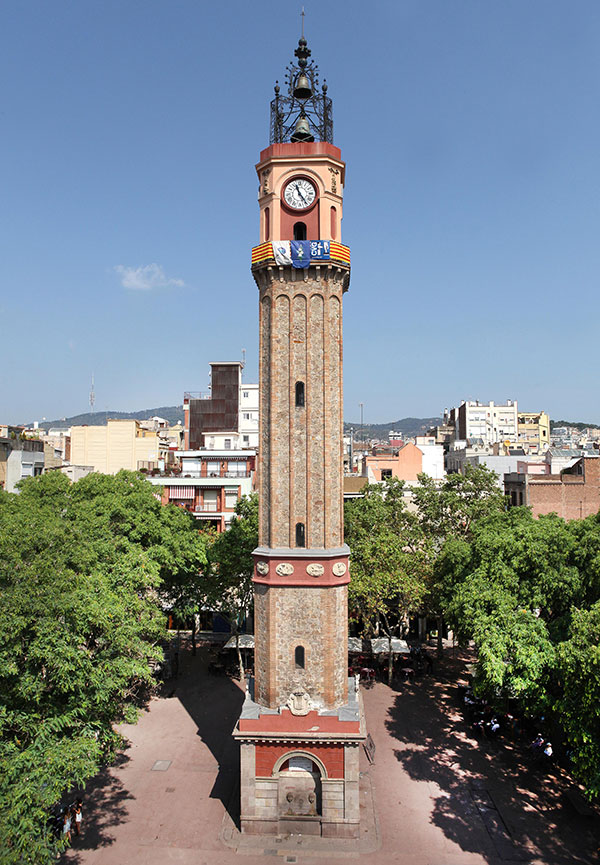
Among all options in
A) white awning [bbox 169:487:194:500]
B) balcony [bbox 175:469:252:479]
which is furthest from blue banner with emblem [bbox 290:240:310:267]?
white awning [bbox 169:487:194:500]

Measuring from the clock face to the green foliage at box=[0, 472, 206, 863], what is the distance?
16374mm

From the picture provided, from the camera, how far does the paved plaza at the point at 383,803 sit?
21.4 metres

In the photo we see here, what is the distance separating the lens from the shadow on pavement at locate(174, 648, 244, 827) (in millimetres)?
25719

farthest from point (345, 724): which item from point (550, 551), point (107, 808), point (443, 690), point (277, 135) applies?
point (277, 135)

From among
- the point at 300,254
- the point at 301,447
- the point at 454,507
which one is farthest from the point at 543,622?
the point at 300,254

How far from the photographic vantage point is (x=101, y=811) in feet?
78.3

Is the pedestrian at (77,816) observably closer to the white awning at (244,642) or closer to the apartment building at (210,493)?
the white awning at (244,642)

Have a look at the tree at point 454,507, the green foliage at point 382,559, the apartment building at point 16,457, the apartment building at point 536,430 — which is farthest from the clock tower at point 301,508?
the apartment building at point 536,430

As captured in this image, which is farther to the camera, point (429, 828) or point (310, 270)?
point (310, 270)

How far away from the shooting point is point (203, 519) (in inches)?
2069

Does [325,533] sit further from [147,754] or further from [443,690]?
[443,690]

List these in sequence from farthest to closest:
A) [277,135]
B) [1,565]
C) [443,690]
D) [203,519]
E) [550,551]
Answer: [203,519] → [443,690] → [550,551] → [277,135] → [1,565]

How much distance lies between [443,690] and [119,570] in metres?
22.3

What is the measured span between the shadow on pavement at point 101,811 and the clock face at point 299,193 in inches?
1005
